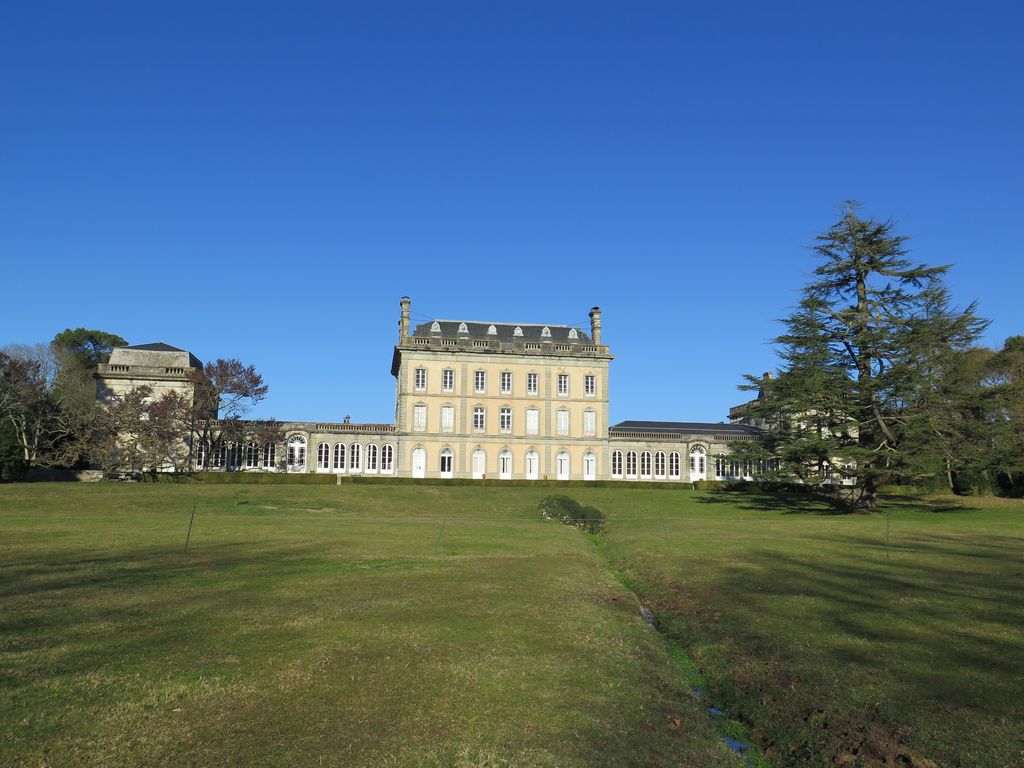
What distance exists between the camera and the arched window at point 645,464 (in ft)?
207

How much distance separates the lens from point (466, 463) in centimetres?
6169

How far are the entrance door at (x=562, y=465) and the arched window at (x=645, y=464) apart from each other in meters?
6.61

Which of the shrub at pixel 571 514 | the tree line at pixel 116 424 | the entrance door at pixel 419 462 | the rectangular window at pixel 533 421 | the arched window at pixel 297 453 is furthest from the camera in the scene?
the rectangular window at pixel 533 421

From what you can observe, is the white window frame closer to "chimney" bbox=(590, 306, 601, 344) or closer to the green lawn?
"chimney" bbox=(590, 306, 601, 344)

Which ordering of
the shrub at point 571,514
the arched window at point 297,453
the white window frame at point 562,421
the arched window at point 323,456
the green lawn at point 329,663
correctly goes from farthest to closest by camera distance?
the white window frame at point 562,421 < the arched window at point 323,456 < the arched window at point 297,453 < the shrub at point 571,514 < the green lawn at point 329,663

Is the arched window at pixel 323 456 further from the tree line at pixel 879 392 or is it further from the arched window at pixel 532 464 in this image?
the tree line at pixel 879 392

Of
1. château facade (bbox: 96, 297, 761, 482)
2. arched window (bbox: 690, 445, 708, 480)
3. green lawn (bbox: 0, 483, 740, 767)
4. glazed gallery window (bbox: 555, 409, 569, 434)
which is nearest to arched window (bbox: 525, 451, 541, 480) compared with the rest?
château facade (bbox: 96, 297, 761, 482)

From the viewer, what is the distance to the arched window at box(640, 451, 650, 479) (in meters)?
63.2

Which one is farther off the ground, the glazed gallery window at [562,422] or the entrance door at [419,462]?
the glazed gallery window at [562,422]

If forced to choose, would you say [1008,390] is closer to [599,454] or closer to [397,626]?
[599,454]

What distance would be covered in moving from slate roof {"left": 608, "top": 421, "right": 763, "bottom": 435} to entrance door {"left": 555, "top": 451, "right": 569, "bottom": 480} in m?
5.47

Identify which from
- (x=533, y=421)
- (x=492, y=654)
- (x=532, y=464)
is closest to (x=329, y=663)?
(x=492, y=654)

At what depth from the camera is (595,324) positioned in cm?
6606

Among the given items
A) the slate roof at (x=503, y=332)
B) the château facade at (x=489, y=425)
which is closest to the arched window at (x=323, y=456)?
the château facade at (x=489, y=425)
